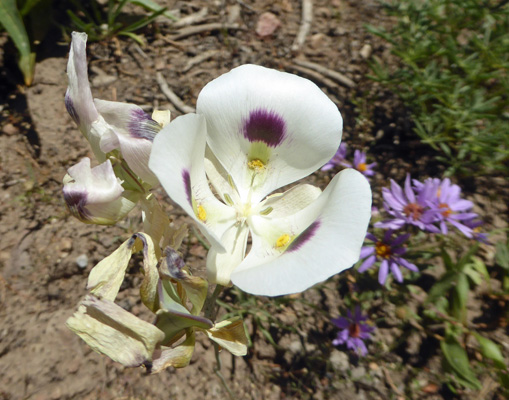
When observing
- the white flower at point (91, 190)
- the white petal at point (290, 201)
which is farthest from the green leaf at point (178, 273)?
the white petal at point (290, 201)

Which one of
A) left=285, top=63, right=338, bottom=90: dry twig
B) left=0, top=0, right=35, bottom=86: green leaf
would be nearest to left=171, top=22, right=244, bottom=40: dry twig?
left=285, top=63, right=338, bottom=90: dry twig

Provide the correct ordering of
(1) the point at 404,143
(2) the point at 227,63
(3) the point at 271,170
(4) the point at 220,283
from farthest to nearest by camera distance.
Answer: (2) the point at 227,63 < (1) the point at 404,143 < (3) the point at 271,170 < (4) the point at 220,283

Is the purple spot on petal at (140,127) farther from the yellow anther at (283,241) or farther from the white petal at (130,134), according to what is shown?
the yellow anther at (283,241)

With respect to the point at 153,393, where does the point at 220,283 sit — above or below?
above

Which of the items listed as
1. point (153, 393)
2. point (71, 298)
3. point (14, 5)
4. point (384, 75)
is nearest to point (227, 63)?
point (384, 75)

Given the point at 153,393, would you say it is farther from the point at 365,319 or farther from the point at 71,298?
the point at 365,319

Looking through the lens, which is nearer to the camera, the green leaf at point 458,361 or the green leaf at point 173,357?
the green leaf at point 173,357
